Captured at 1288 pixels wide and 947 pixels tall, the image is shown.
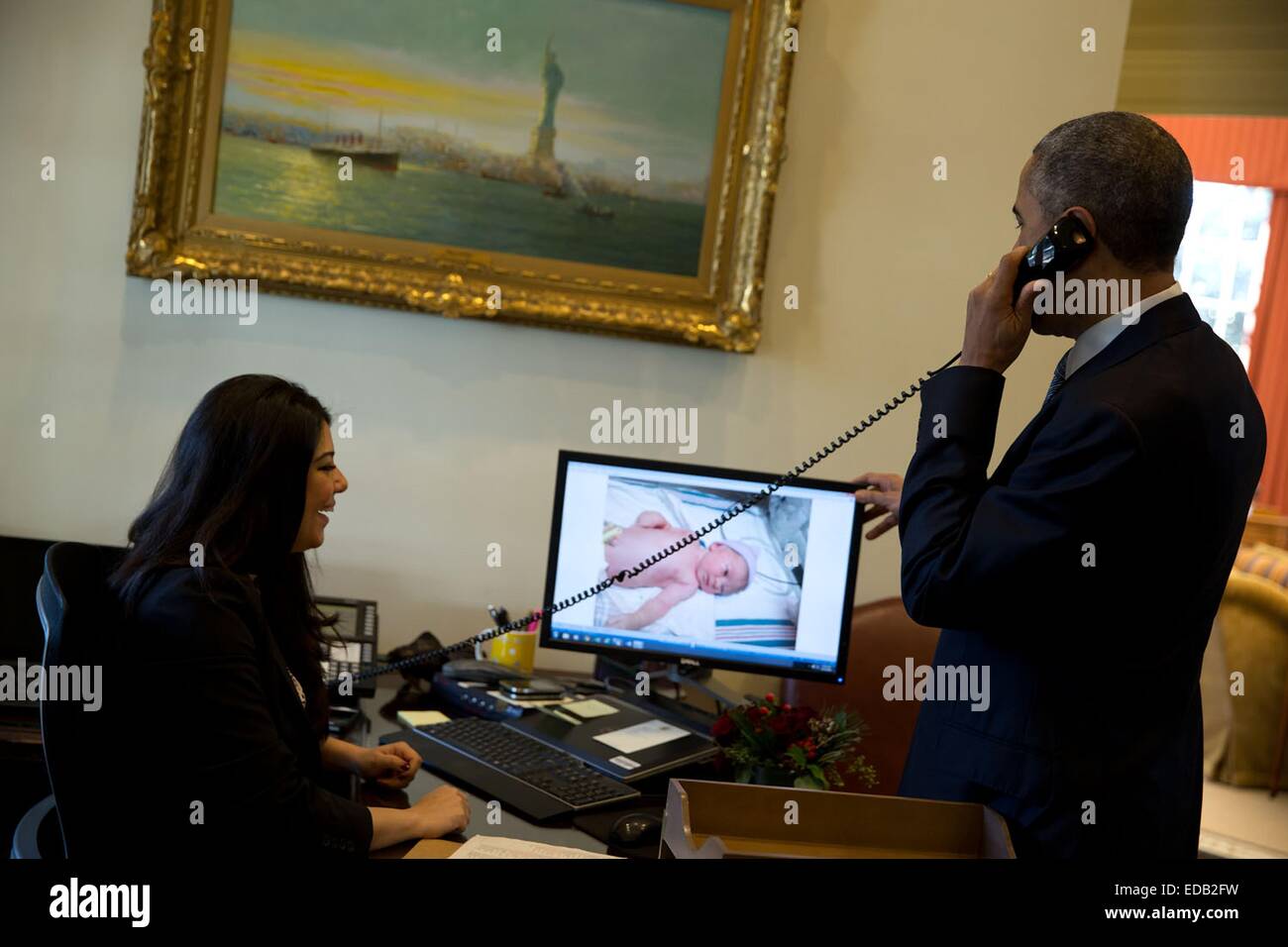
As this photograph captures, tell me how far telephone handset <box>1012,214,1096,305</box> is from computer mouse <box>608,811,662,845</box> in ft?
2.86

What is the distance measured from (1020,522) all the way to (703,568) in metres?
1.16

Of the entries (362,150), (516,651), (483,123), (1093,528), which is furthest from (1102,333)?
(362,150)

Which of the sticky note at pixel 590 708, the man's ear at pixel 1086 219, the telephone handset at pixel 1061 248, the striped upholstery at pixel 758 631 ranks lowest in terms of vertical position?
the sticky note at pixel 590 708

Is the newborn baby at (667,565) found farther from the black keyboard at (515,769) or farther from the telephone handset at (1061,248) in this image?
the telephone handset at (1061,248)

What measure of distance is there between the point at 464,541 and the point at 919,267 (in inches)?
50.2

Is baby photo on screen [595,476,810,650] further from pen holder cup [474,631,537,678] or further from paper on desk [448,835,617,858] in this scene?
paper on desk [448,835,617,858]

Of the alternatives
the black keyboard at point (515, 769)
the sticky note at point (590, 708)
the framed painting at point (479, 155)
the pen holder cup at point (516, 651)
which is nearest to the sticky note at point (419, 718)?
the black keyboard at point (515, 769)

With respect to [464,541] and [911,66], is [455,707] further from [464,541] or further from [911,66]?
[911,66]

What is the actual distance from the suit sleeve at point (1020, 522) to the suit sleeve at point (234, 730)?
2.54 ft

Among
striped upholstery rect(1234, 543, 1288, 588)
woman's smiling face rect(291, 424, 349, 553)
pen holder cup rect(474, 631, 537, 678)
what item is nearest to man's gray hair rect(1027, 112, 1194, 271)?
woman's smiling face rect(291, 424, 349, 553)

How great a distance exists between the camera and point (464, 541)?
8.79ft

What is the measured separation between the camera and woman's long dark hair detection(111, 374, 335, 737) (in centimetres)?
147

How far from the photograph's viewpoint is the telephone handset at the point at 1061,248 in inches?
47.3
